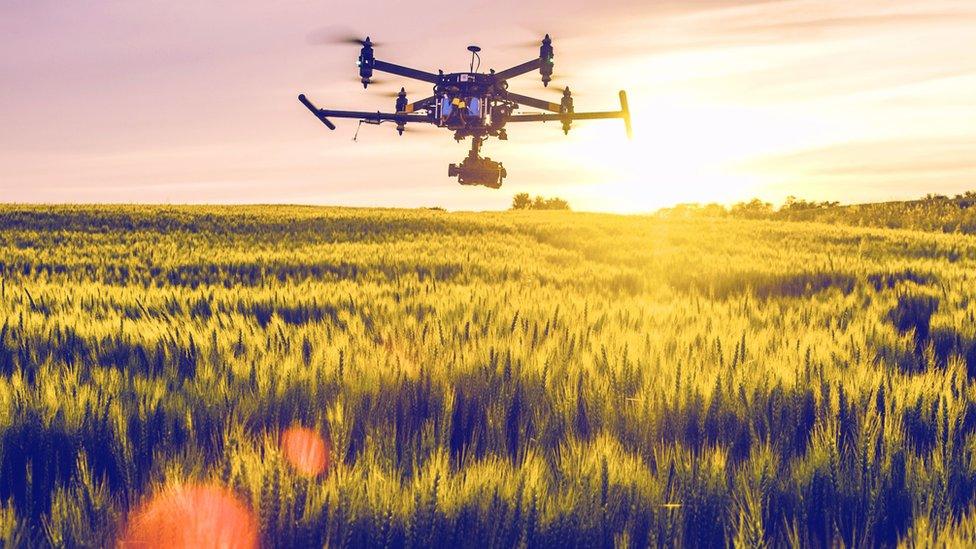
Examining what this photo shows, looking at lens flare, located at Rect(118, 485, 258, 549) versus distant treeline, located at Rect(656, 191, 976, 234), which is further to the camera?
distant treeline, located at Rect(656, 191, 976, 234)

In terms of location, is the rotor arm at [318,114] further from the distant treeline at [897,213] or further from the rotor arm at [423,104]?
the distant treeline at [897,213]

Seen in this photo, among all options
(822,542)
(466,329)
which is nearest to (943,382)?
(822,542)

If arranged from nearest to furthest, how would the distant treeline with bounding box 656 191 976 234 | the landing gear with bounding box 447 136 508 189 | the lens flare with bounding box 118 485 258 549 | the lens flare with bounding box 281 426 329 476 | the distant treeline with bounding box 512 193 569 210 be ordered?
the lens flare with bounding box 118 485 258 549 < the lens flare with bounding box 281 426 329 476 < the landing gear with bounding box 447 136 508 189 < the distant treeline with bounding box 656 191 976 234 < the distant treeline with bounding box 512 193 569 210

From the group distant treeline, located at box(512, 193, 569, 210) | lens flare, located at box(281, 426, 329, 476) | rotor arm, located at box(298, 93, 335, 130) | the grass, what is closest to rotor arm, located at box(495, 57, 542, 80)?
rotor arm, located at box(298, 93, 335, 130)

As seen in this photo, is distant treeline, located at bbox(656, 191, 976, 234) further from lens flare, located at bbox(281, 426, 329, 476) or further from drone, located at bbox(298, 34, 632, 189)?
lens flare, located at bbox(281, 426, 329, 476)

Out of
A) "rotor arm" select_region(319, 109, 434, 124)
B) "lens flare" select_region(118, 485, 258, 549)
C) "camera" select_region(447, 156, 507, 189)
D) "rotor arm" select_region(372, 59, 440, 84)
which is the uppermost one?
"rotor arm" select_region(372, 59, 440, 84)

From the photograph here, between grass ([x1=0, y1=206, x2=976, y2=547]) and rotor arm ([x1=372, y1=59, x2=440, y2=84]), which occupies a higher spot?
rotor arm ([x1=372, y1=59, x2=440, y2=84])
